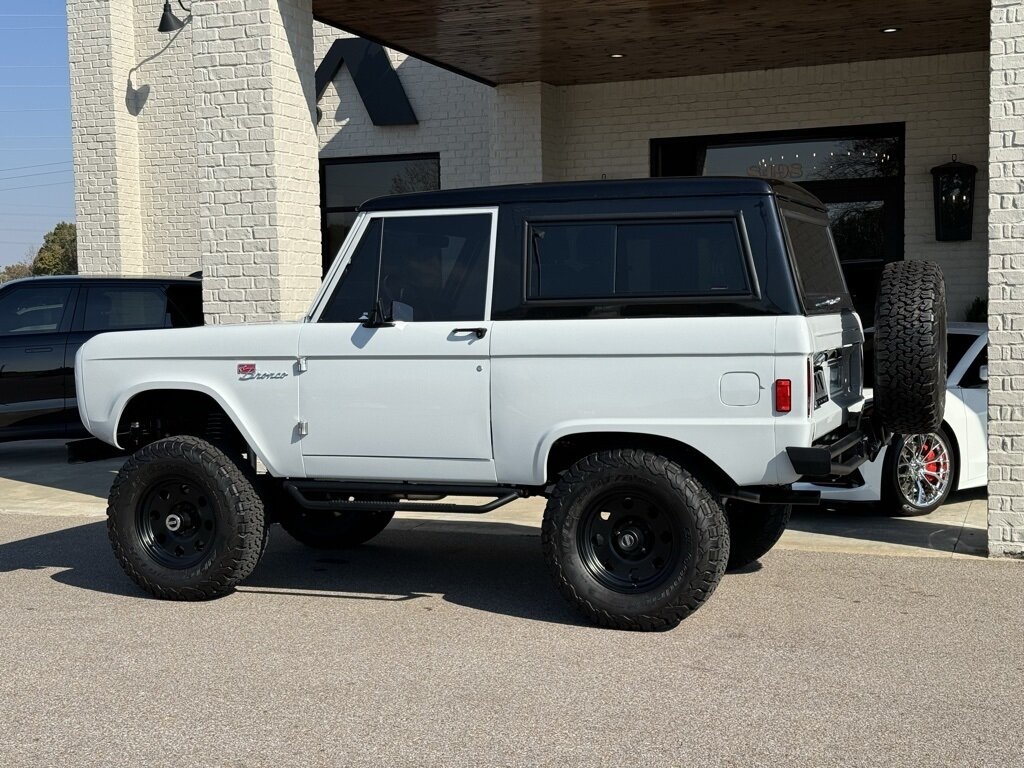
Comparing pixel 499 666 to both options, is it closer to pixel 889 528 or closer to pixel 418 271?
pixel 418 271

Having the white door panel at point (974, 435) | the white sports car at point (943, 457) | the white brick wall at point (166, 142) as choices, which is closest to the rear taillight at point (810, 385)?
the white sports car at point (943, 457)

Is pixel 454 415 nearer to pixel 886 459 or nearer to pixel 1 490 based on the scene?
pixel 886 459

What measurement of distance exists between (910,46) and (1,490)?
31.0ft

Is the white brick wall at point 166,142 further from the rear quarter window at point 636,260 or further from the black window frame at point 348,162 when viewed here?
the rear quarter window at point 636,260

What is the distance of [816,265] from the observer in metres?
6.60

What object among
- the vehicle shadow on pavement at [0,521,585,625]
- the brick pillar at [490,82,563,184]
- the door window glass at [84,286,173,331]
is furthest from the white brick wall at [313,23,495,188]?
the vehicle shadow on pavement at [0,521,585,625]

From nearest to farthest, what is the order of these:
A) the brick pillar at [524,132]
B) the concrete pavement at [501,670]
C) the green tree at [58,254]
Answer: the concrete pavement at [501,670]
the brick pillar at [524,132]
the green tree at [58,254]

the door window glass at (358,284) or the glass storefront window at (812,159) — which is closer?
the door window glass at (358,284)

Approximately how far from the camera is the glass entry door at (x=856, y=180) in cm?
1337

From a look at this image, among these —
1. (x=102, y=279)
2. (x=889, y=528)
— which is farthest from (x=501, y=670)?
(x=102, y=279)

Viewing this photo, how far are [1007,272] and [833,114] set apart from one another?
596cm

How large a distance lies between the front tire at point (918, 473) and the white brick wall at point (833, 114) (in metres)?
4.36

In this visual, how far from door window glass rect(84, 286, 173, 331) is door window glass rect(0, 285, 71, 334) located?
0.28 metres

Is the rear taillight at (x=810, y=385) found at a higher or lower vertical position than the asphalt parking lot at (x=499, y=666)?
higher
